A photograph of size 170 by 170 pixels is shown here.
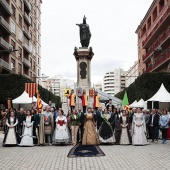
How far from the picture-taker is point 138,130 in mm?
16625

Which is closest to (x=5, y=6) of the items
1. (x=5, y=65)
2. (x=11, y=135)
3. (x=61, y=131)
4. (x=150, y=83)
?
(x=5, y=65)

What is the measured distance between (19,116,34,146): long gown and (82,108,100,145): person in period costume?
2547 mm

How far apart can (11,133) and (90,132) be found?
3790 millimetres

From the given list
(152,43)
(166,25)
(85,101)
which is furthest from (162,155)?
(152,43)

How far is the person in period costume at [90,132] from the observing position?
16250mm

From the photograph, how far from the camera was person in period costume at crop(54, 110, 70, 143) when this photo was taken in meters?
16.4

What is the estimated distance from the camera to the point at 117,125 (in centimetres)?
1706

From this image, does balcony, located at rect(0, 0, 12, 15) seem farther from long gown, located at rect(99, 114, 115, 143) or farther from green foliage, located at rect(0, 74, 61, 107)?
long gown, located at rect(99, 114, 115, 143)

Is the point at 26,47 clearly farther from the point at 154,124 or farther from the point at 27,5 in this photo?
the point at 154,124

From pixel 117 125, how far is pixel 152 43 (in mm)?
46537

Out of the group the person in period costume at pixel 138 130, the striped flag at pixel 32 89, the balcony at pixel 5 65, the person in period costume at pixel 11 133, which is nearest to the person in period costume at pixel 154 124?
the person in period costume at pixel 138 130

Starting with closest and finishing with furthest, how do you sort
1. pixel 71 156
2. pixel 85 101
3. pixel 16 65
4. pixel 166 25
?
pixel 71 156, pixel 85 101, pixel 166 25, pixel 16 65

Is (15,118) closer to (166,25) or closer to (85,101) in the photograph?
(85,101)

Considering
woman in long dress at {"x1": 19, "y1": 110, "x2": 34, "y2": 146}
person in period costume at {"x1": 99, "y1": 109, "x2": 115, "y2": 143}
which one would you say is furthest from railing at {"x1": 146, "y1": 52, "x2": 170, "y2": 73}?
woman in long dress at {"x1": 19, "y1": 110, "x2": 34, "y2": 146}
